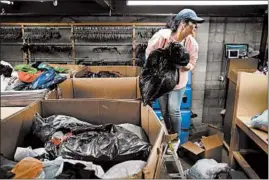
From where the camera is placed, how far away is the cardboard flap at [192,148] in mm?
3346

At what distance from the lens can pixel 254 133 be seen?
2.24 m

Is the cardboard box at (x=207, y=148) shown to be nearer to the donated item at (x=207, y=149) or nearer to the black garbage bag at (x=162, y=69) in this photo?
the donated item at (x=207, y=149)

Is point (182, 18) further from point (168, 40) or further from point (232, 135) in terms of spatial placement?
point (232, 135)

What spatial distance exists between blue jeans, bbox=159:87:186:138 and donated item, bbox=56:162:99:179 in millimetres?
1349

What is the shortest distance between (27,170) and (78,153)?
15.7 inches

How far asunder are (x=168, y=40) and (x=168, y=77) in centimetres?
33

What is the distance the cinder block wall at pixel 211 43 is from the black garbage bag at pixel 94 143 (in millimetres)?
3112

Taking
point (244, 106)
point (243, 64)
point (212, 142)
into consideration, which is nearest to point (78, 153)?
point (244, 106)

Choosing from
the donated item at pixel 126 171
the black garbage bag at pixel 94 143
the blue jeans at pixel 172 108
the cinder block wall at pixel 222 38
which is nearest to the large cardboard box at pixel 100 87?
the blue jeans at pixel 172 108

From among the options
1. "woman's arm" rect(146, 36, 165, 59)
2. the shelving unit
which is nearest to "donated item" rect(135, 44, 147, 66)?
the shelving unit

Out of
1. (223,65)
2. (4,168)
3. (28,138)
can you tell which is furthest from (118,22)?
(4,168)

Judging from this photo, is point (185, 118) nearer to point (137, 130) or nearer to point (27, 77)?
point (137, 130)

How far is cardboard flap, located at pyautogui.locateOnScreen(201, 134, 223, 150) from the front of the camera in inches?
133

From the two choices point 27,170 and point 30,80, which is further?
point 30,80
